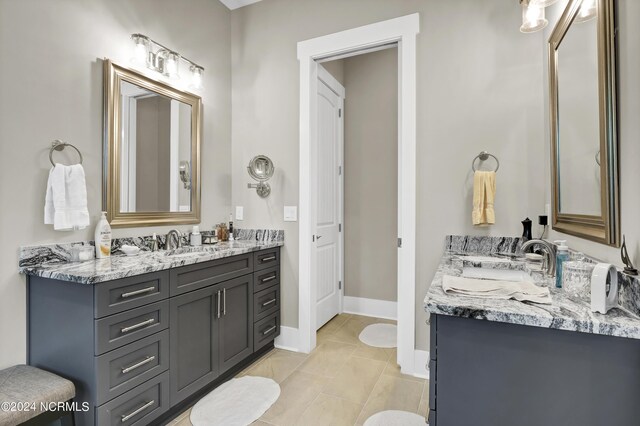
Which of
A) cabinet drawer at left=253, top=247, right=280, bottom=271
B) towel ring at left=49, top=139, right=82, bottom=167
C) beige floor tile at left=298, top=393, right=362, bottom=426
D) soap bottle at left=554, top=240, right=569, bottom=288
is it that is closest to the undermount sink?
soap bottle at left=554, top=240, right=569, bottom=288

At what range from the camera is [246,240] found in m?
3.00

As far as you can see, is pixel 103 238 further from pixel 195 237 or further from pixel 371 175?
pixel 371 175

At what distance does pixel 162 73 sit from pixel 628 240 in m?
2.76

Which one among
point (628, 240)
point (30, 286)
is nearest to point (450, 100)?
point (628, 240)

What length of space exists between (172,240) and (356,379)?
1.68 meters

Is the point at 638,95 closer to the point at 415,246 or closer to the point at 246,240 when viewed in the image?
the point at 415,246

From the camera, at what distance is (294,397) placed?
2.14 metres

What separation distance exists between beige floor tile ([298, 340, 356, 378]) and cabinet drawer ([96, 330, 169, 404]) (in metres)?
→ 1.11

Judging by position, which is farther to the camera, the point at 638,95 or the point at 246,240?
the point at 246,240

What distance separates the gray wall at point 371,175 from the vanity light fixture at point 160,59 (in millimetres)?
1777

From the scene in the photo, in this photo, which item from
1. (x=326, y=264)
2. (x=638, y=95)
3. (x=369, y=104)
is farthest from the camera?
(x=369, y=104)

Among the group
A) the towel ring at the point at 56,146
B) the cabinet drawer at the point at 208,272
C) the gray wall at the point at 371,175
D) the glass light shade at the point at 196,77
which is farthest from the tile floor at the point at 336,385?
the glass light shade at the point at 196,77

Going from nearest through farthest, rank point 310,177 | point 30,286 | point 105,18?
point 30,286 → point 105,18 → point 310,177

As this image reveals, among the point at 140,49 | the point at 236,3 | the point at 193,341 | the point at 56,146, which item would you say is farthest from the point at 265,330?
the point at 236,3
